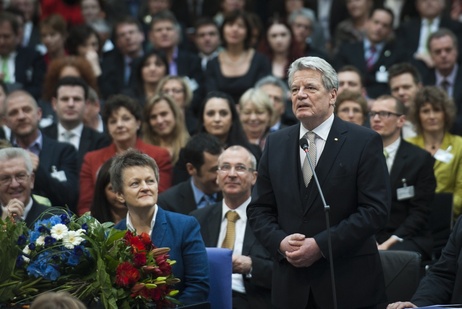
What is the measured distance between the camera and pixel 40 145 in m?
7.72

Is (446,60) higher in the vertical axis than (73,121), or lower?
Result: higher

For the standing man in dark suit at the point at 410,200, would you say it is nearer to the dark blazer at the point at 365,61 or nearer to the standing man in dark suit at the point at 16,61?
the dark blazer at the point at 365,61

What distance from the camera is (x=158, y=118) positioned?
820cm

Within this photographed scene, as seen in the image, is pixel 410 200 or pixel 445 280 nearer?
pixel 445 280

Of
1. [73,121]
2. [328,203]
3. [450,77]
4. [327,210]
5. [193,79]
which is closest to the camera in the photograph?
[327,210]

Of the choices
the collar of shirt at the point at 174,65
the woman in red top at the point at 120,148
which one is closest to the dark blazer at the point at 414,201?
the woman in red top at the point at 120,148

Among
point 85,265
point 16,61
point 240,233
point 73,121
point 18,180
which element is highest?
point 16,61

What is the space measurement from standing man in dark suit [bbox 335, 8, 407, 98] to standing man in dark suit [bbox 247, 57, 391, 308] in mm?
5690

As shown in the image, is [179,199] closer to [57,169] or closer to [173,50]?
[57,169]

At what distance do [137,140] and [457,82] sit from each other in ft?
12.0

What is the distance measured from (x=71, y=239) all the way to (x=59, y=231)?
0.08 meters

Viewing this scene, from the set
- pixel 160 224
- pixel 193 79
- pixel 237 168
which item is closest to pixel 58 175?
pixel 237 168

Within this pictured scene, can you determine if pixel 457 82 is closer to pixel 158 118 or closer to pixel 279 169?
pixel 158 118

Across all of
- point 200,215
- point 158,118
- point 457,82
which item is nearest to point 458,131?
point 457,82
